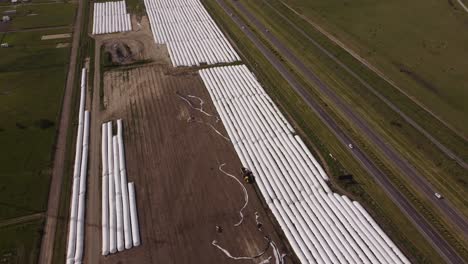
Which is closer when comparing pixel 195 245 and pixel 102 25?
pixel 195 245

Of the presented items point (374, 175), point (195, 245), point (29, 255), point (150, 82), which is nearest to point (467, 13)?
point (374, 175)

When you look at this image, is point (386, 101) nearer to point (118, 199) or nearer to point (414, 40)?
point (414, 40)

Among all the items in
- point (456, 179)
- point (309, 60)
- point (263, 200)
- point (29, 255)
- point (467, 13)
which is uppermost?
point (467, 13)

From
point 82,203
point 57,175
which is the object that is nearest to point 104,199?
point 82,203

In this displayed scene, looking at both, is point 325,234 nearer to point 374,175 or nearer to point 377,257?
point 377,257

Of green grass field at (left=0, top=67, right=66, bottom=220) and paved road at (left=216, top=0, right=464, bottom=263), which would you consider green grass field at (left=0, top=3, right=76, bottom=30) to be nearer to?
green grass field at (left=0, top=67, right=66, bottom=220)

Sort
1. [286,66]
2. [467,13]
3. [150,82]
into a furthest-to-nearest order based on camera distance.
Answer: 1. [467,13]
2. [286,66]
3. [150,82]

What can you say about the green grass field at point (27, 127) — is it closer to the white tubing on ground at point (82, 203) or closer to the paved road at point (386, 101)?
the white tubing on ground at point (82, 203)
